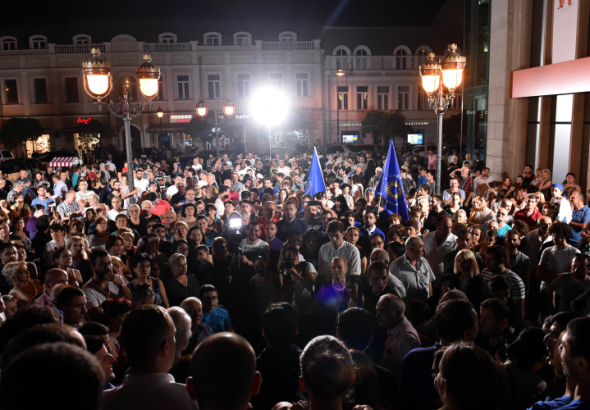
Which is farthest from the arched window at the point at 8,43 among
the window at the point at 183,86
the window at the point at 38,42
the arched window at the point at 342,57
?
the arched window at the point at 342,57

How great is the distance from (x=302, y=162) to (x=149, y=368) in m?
20.9

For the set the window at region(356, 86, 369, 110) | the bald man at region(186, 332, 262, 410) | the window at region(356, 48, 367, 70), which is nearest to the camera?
the bald man at region(186, 332, 262, 410)

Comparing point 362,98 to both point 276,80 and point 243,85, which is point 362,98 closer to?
point 276,80

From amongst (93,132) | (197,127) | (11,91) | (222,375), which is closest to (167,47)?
(197,127)

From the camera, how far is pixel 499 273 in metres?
5.73

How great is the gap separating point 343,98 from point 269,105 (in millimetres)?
7692

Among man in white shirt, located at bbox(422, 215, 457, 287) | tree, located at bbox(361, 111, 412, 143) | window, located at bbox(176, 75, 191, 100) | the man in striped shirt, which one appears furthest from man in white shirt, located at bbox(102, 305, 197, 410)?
window, located at bbox(176, 75, 191, 100)

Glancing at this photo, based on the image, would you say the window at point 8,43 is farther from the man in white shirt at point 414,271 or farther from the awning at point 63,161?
the man in white shirt at point 414,271

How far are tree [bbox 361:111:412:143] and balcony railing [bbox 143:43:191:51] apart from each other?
15.9m

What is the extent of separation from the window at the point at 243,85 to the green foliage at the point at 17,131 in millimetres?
15753

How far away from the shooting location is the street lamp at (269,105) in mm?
40469

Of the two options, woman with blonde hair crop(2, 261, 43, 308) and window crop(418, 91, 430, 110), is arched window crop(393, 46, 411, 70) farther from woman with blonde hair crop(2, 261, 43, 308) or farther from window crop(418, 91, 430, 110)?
woman with blonde hair crop(2, 261, 43, 308)

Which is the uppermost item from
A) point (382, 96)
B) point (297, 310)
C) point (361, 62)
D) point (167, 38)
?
point (167, 38)

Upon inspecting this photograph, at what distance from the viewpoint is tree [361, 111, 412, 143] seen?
127 feet
